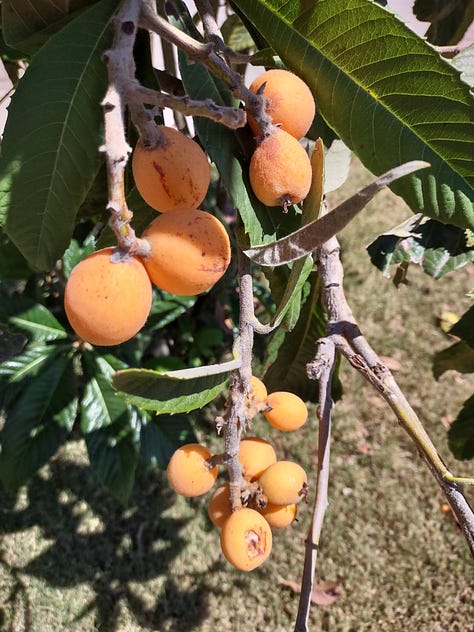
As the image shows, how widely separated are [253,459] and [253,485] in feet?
0.14

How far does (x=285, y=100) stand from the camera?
2.57ft

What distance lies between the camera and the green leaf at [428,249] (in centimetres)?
153

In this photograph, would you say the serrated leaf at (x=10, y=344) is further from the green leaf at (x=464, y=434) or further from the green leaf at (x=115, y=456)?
the green leaf at (x=464, y=434)

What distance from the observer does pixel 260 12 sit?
0.90 metres

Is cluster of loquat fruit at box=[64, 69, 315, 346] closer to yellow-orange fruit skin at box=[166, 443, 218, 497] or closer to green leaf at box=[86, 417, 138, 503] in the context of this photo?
yellow-orange fruit skin at box=[166, 443, 218, 497]

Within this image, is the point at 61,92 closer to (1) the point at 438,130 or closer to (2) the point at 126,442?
(1) the point at 438,130

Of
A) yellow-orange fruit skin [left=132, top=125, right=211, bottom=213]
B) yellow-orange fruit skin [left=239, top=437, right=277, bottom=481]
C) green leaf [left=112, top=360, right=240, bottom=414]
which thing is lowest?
yellow-orange fruit skin [left=239, top=437, right=277, bottom=481]

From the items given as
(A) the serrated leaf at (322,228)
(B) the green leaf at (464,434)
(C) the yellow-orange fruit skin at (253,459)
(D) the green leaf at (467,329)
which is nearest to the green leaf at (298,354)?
(D) the green leaf at (467,329)

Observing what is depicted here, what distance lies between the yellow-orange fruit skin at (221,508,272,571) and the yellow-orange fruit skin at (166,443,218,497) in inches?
2.8

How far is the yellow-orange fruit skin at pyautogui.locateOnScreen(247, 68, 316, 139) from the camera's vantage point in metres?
0.79

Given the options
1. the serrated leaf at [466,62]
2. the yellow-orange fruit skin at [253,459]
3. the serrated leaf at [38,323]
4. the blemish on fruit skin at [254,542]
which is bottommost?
the serrated leaf at [38,323]

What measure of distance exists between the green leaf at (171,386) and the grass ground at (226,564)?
1.67m

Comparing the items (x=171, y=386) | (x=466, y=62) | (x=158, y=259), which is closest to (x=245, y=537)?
(x=171, y=386)

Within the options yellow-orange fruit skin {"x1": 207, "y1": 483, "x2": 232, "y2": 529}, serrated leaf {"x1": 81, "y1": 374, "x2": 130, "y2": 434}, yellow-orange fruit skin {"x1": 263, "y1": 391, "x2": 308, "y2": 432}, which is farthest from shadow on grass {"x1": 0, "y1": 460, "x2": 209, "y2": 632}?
yellow-orange fruit skin {"x1": 263, "y1": 391, "x2": 308, "y2": 432}
